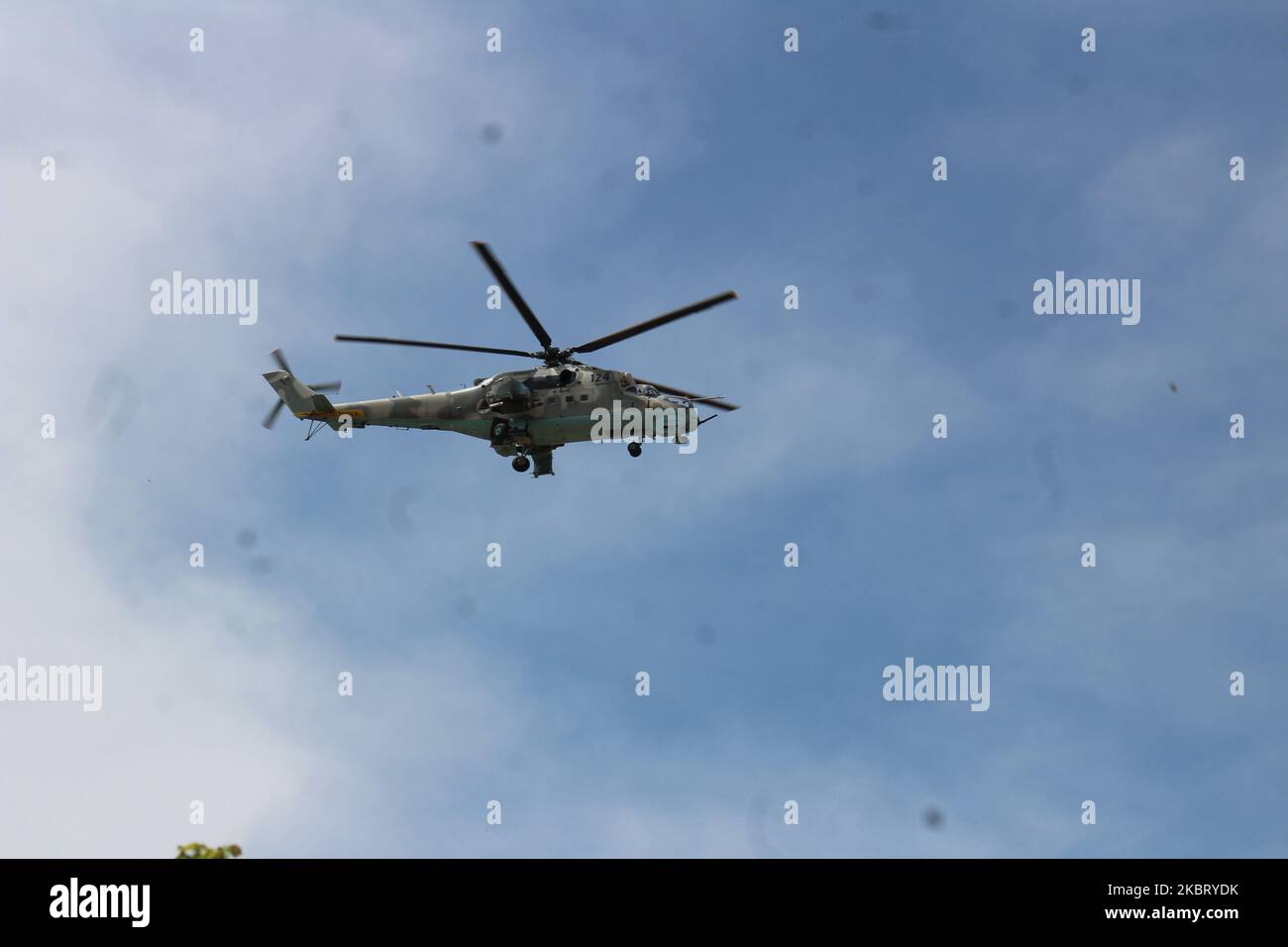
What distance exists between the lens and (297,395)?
183 feet

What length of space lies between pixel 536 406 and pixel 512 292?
6.14 meters

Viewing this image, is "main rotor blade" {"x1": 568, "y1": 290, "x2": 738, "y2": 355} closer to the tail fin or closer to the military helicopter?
the military helicopter

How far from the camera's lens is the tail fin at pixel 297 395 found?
54875 mm

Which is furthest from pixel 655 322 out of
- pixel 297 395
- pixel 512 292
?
pixel 297 395

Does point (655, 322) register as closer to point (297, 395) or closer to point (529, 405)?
point (529, 405)

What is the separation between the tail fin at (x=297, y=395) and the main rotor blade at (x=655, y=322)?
13025 millimetres

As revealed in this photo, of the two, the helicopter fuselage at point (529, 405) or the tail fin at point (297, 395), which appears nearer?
the helicopter fuselage at point (529, 405)

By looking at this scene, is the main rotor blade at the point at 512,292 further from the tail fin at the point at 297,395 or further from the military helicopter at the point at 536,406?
the tail fin at the point at 297,395

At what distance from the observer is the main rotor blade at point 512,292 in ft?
143

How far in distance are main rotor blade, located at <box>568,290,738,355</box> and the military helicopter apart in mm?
52

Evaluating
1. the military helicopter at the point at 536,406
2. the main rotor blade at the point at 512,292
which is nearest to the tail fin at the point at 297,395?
the military helicopter at the point at 536,406
